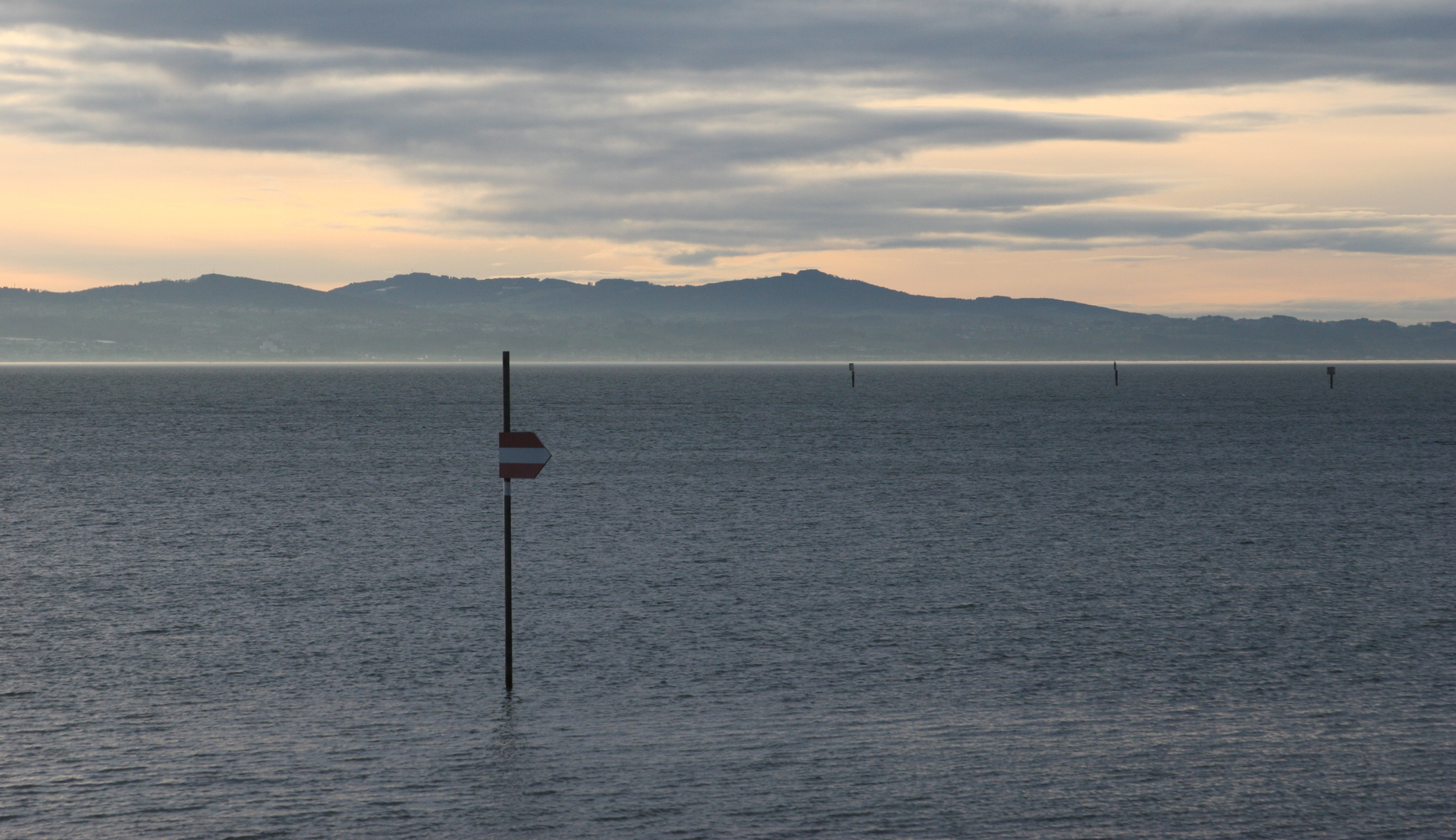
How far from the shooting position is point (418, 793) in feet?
44.8

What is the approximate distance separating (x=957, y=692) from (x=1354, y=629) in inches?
354

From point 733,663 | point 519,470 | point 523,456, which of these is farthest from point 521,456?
point 733,663

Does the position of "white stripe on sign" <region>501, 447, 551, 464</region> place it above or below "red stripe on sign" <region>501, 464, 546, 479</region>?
above

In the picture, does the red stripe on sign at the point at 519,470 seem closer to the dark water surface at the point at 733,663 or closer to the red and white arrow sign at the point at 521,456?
the red and white arrow sign at the point at 521,456

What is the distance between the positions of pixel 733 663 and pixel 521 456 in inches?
212

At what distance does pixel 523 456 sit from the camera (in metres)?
17.4

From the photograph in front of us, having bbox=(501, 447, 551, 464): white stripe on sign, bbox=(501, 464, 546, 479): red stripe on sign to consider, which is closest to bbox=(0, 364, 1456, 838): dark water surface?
bbox=(501, 464, 546, 479): red stripe on sign

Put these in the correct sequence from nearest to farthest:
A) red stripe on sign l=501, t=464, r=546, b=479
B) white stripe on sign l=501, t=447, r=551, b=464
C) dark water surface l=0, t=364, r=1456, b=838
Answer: dark water surface l=0, t=364, r=1456, b=838, red stripe on sign l=501, t=464, r=546, b=479, white stripe on sign l=501, t=447, r=551, b=464

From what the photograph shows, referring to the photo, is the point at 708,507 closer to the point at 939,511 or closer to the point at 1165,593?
the point at 939,511

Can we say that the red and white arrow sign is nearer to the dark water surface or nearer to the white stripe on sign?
the white stripe on sign

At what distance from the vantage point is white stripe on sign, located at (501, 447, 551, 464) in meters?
17.2

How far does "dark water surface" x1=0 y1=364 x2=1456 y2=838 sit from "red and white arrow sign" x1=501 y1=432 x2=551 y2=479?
10.5 feet

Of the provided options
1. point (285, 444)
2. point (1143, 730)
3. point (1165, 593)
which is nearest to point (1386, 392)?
point (285, 444)

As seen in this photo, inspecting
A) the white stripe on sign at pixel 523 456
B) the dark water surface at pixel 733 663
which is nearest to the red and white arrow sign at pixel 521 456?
the white stripe on sign at pixel 523 456
